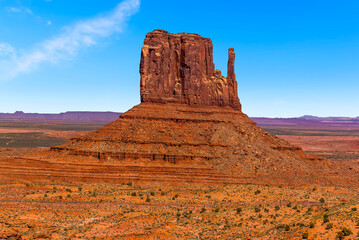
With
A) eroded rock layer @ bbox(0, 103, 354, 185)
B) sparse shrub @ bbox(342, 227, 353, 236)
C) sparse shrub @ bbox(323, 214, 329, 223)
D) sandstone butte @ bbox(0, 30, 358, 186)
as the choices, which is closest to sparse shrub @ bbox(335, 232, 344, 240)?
sparse shrub @ bbox(342, 227, 353, 236)

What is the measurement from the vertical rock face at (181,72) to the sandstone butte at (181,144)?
21 cm

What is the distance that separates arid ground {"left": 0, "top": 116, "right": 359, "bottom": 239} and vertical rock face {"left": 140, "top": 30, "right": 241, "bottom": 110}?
26.2 m

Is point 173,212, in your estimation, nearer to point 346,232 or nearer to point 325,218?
point 325,218

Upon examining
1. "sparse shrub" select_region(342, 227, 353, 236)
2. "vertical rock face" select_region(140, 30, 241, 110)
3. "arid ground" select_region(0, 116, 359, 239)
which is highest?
"vertical rock face" select_region(140, 30, 241, 110)

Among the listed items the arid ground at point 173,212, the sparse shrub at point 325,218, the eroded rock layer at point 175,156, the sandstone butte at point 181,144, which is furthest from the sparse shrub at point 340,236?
the sandstone butte at point 181,144

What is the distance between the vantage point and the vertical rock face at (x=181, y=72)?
78812 mm

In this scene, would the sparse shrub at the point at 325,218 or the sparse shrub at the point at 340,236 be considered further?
the sparse shrub at the point at 325,218

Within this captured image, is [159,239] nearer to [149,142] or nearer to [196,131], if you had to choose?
[149,142]

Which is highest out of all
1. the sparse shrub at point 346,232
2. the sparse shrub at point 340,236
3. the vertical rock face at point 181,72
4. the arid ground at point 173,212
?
the vertical rock face at point 181,72

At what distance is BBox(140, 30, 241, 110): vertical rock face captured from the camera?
78.8 meters

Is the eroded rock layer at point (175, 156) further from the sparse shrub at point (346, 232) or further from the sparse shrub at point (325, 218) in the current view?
the sparse shrub at point (346, 232)

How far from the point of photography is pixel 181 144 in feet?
226

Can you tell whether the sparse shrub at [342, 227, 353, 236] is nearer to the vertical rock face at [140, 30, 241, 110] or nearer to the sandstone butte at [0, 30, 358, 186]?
the sandstone butte at [0, 30, 358, 186]

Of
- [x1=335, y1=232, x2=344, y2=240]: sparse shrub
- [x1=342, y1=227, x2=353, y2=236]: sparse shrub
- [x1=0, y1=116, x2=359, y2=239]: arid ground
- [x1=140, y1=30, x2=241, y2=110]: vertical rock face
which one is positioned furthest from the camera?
[x1=140, y1=30, x2=241, y2=110]: vertical rock face
